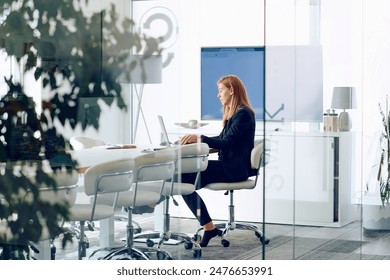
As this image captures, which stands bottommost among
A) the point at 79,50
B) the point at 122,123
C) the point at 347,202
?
the point at 347,202

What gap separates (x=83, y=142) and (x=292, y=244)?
142 centimetres

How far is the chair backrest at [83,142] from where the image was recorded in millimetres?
5730

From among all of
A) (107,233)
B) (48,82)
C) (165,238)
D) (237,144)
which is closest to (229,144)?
(237,144)

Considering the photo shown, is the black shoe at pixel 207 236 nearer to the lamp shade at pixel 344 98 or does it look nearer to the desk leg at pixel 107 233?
the desk leg at pixel 107 233

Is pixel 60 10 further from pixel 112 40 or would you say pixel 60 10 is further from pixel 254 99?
pixel 254 99

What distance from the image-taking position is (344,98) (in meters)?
6.54

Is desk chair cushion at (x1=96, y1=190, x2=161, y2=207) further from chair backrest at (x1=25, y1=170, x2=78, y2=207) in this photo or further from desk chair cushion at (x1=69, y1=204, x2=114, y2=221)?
chair backrest at (x1=25, y1=170, x2=78, y2=207)

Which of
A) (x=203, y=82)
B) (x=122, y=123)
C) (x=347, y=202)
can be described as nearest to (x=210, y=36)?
(x=203, y=82)

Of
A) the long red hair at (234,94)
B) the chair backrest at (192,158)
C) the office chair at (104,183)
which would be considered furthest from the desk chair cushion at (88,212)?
the long red hair at (234,94)

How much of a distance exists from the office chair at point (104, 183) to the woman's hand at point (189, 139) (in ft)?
0.94

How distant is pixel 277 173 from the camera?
6219 millimetres

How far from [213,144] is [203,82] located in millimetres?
463

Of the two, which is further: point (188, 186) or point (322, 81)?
point (322, 81)

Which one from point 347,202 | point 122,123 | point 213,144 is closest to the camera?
point 122,123
